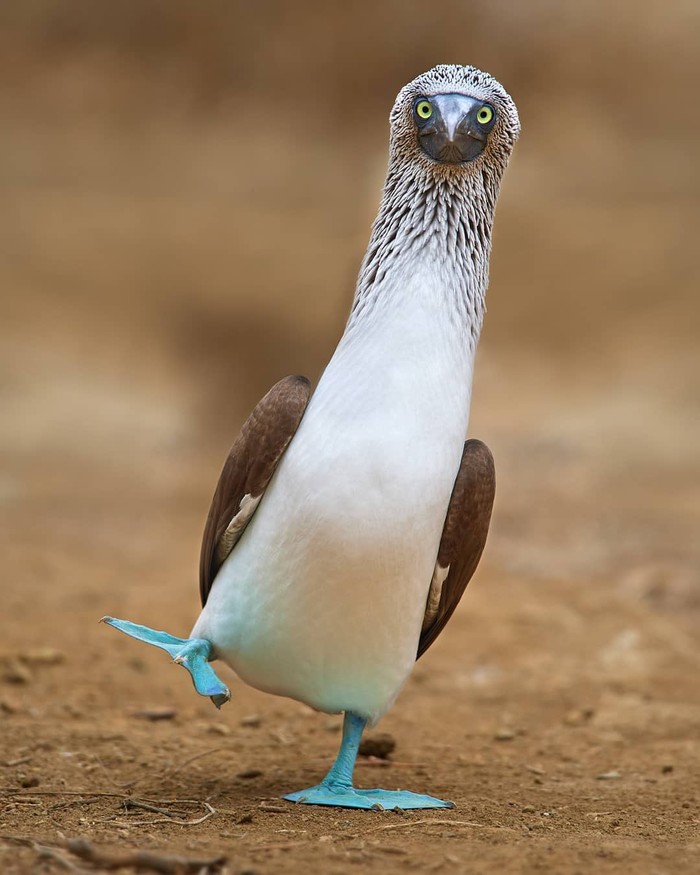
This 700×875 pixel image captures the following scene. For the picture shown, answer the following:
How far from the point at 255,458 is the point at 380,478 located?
533 millimetres

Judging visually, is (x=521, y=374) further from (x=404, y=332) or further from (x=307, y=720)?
(x=404, y=332)

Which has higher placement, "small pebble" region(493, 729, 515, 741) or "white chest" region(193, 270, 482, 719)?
"white chest" region(193, 270, 482, 719)

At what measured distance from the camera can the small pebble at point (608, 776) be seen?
205 inches

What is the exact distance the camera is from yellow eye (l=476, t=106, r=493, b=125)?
165 inches

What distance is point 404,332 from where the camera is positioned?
409cm

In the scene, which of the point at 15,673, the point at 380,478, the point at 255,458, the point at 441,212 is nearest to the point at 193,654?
the point at 255,458

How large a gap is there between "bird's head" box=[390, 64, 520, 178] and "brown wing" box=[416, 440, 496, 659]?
41.4 inches

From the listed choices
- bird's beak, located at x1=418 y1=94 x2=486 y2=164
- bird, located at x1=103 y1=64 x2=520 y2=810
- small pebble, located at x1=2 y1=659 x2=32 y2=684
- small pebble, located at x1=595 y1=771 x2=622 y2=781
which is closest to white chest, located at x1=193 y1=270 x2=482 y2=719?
bird, located at x1=103 y1=64 x2=520 y2=810

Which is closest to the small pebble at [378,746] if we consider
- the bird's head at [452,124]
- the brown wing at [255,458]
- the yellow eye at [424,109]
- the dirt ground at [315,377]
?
the dirt ground at [315,377]

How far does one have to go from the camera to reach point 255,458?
13.6ft

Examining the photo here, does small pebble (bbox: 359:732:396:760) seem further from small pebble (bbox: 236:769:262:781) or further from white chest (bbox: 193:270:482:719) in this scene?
white chest (bbox: 193:270:482:719)

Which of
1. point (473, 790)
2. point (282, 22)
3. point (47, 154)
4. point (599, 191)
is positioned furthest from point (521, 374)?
point (473, 790)

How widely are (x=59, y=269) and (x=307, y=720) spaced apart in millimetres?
13756

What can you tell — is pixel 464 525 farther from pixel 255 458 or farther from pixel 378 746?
pixel 378 746
